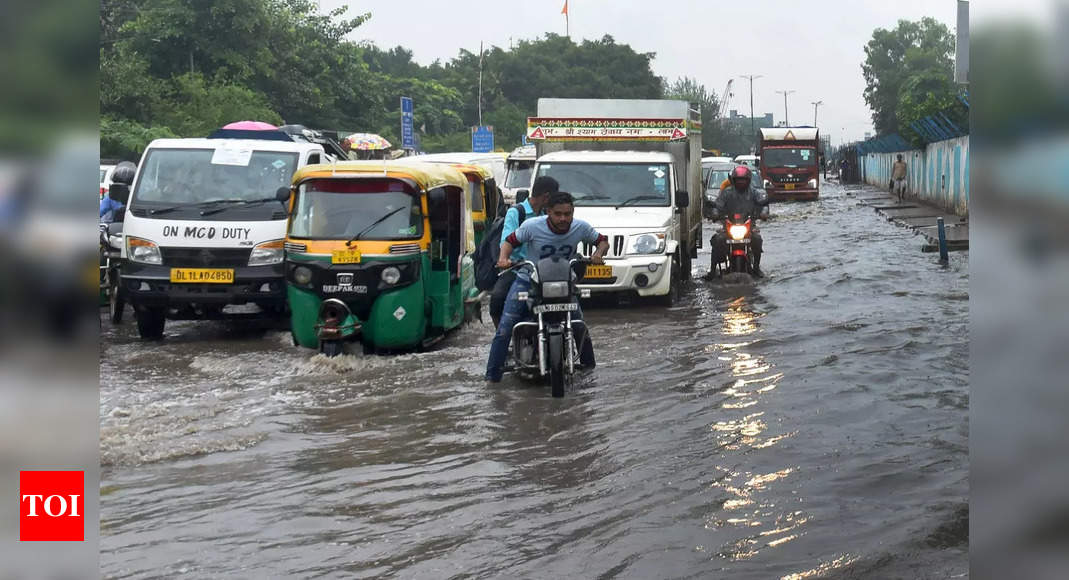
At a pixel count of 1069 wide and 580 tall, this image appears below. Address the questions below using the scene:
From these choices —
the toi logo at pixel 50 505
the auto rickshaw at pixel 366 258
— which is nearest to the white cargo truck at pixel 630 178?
the auto rickshaw at pixel 366 258

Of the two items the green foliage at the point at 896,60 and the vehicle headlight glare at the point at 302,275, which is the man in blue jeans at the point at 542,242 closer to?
the vehicle headlight glare at the point at 302,275

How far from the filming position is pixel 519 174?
25.5 m

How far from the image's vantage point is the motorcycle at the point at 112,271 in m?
13.3

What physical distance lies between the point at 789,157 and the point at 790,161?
15cm

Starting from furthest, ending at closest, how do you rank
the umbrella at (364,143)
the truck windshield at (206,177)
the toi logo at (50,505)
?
the umbrella at (364,143) → the truck windshield at (206,177) → the toi logo at (50,505)

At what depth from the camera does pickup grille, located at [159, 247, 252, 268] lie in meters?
11.8

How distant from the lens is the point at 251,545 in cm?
540

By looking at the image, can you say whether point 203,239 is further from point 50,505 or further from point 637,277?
point 50,505

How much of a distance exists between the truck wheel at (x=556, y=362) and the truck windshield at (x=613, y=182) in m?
6.26

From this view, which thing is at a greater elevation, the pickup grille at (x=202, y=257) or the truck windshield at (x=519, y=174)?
the truck windshield at (x=519, y=174)

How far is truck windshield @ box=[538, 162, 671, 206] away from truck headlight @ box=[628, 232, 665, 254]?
940 millimetres

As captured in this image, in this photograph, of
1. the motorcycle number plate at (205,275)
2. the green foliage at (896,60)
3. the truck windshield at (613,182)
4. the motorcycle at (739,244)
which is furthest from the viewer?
the green foliage at (896,60)

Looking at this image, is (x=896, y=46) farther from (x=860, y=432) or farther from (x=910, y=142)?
(x=860, y=432)

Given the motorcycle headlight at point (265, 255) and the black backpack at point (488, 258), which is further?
the motorcycle headlight at point (265, 255)
